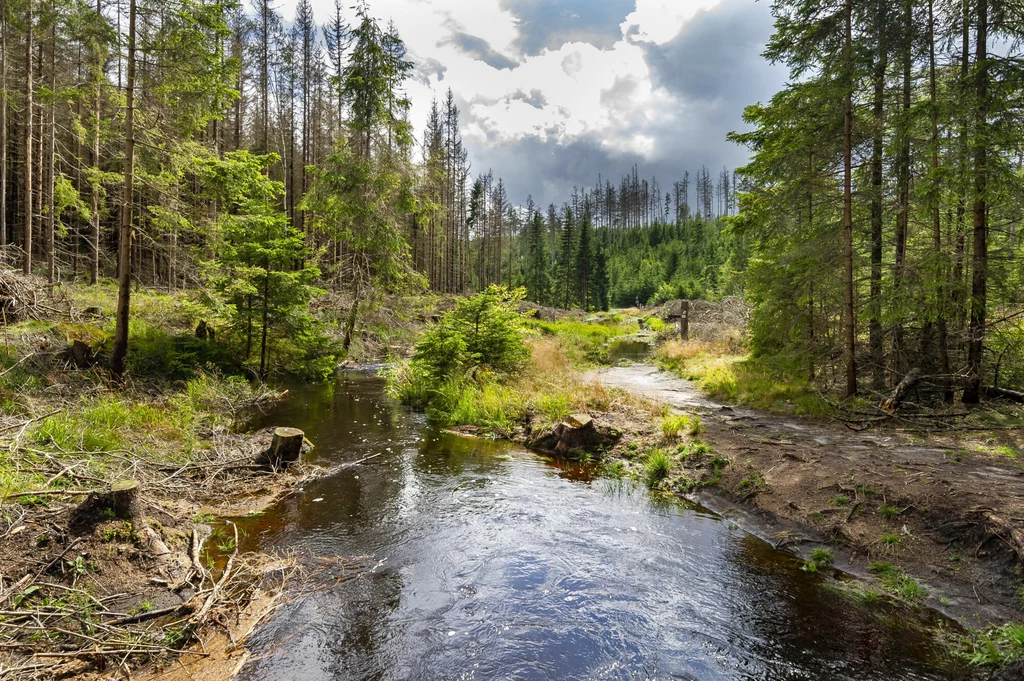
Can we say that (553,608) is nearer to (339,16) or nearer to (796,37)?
(796,37)

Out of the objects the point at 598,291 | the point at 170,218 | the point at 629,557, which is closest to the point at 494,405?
the point at 629,557

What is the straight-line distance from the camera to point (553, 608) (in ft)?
16.6

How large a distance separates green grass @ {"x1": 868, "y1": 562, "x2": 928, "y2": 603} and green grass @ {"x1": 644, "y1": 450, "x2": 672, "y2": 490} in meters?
3.52

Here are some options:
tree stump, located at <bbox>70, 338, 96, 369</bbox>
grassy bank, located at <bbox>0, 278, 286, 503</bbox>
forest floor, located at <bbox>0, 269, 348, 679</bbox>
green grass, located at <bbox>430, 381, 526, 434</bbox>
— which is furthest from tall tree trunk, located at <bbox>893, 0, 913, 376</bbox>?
tree stump, located at <bbox>70, 338, 96, 369</bbox>

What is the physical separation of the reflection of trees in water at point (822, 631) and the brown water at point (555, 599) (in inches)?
0.6

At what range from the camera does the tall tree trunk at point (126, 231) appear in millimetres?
11008

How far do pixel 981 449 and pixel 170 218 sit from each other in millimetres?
17734

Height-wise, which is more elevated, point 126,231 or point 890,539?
point 126,231

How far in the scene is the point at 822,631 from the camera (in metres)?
4.68

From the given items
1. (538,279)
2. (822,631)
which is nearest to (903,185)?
(822,631)

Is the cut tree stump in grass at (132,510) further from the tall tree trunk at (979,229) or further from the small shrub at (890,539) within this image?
the tall tree trunk at (979,229)

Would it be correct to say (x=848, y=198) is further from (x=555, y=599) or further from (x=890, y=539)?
(x=555, y=599)

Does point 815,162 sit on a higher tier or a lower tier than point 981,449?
higher

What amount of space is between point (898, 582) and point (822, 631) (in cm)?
146
